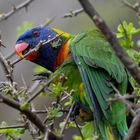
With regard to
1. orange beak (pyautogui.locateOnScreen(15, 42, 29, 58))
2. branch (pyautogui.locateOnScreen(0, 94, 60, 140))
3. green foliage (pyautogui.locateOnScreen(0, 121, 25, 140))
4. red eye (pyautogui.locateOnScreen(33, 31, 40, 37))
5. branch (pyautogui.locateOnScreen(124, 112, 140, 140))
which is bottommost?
branch (pyautogui.locateOnScreen(124, 112, 140, 140))

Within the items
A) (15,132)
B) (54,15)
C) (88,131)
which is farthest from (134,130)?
(54,15)

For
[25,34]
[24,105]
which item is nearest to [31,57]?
[25,34]

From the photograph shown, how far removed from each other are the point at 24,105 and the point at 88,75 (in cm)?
117

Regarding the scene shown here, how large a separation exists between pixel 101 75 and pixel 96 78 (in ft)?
0.13

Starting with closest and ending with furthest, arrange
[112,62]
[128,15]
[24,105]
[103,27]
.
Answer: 1. [103,27]
2. [24,105]
3. [112,62]
4. [128,15]

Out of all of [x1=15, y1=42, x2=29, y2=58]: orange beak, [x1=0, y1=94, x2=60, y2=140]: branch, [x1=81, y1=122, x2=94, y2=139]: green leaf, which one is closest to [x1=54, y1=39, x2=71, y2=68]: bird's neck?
[x1=15, y1=42, x2=29, y2=58]: orange beak

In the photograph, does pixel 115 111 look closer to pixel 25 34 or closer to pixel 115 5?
pixel 25 34

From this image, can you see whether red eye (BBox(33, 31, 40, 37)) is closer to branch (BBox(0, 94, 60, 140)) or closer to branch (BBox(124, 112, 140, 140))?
branch (BBox(0, 94, 60, 140))

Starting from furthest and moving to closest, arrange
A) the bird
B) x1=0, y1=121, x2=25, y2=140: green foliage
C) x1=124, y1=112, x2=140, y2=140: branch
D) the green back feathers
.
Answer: the green back feathers → the bird → x1=0, y1=121, x2=25, y2=140: green foliage → x1=124, y1=112, x2=140, y2=140: branch

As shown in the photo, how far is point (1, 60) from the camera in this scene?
2383mm

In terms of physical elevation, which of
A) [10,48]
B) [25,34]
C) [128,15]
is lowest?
[128,15]

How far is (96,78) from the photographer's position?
112 inches

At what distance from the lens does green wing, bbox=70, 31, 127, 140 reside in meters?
2.65

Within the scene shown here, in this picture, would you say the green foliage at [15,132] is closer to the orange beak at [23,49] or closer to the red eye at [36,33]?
the orange beak at [23,49]
